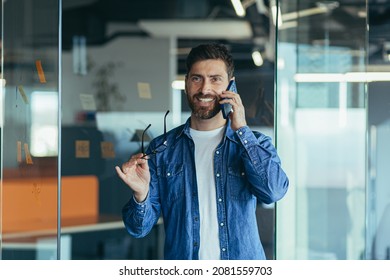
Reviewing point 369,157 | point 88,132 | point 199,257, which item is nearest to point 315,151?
point 369,157

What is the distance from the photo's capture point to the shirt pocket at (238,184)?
9.40ft

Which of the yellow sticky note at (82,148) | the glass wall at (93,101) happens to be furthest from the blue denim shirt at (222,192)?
the yellow sticky note at (82,148)

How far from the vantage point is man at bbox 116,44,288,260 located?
2803 mm

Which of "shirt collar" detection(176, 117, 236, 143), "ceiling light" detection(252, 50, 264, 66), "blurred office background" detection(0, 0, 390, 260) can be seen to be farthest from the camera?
"ceiling light" detection(252, 50, 264, 66)

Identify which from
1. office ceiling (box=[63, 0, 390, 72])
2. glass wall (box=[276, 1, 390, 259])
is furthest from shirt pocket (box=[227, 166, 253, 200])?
office ceiling (box=[63, 0, 390, 72])

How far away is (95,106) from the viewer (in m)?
6.73

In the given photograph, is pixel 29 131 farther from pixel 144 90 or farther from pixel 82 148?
pixel 144 90

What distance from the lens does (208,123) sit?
291cm

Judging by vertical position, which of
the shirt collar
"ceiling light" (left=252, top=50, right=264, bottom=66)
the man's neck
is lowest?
the shirt collar

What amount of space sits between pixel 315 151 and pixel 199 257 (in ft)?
9.17

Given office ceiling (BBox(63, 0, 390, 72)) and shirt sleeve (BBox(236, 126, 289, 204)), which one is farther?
office ceiling (BBox(63, 0, 390, 72))

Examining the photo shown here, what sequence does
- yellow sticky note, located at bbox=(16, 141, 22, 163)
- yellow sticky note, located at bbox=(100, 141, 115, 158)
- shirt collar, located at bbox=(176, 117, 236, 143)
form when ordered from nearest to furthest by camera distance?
1. shirt collar, located at bbox=(176, 117, 236, 143)
2. yellow sticky note, located at bbox=(16, 141, 22, 163)
3. yellow sticky note, located at bbox=(100, 141, 115, 158)

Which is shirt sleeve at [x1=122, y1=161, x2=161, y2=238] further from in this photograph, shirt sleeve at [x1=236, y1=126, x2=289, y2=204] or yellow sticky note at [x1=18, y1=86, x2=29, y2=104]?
yellow sticky note at [x1=18, y1=86, x2=29, y2=104]

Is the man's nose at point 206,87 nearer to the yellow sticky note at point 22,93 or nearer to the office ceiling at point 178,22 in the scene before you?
the yellow sticky note at point 22,93
